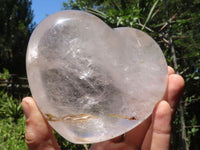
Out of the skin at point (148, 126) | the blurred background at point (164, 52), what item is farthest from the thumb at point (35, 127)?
the blurred background at point (164, 52)

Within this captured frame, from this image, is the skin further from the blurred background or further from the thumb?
the blurred background

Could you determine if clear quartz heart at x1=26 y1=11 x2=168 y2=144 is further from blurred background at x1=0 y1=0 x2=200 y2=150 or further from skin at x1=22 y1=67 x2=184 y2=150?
blurred background at x1=0 y1=0 x2=200 y2=150

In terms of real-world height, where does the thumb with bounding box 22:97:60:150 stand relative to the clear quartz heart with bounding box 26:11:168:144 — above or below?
below

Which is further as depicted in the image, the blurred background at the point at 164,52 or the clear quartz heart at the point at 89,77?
the blurred background at the point at 164,52

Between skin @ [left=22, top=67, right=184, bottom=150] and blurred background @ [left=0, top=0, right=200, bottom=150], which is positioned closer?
skin @ [left=22, top=67, right=184, bottom=150]

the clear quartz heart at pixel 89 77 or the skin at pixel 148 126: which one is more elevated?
the clear quartz heart at pixel 89 77

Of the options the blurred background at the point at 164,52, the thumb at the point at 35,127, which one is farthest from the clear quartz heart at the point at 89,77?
the blurred background at the point at 164,52

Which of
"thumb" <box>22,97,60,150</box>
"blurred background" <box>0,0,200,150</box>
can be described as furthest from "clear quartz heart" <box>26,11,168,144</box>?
"blurred background" <box>0,0,200,150</box>

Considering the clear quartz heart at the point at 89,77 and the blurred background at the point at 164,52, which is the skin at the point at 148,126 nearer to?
the clear quartz heart at the point at 89,77

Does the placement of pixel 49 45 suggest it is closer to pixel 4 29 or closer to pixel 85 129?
pixel 85 129

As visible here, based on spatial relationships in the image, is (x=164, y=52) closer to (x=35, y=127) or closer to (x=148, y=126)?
(x=148, y=126)
